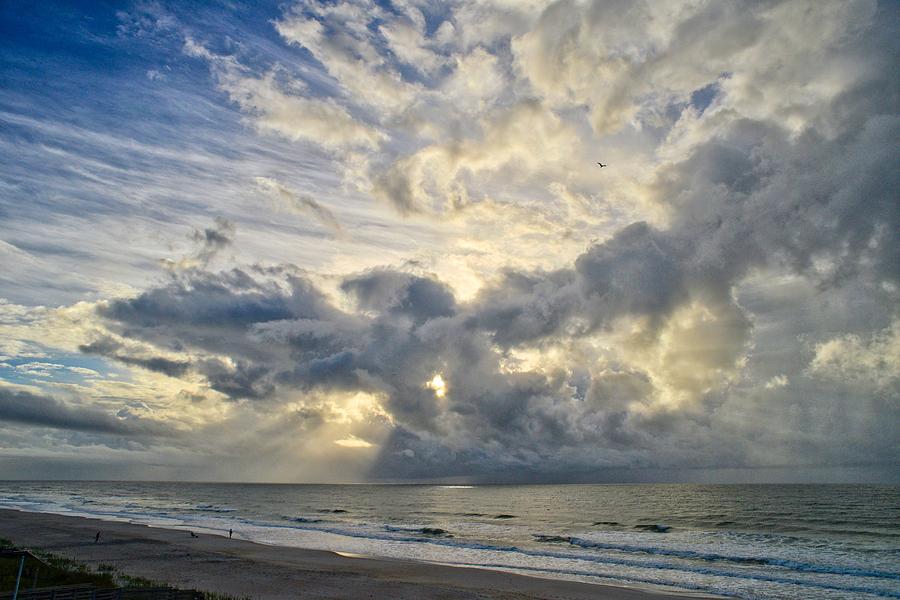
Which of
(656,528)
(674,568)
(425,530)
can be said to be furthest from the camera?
(425,530)

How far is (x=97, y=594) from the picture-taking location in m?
21.1

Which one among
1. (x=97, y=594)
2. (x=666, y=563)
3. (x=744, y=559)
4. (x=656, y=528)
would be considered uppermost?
(x=97, y=594)

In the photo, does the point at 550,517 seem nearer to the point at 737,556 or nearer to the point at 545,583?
the point at 737,556

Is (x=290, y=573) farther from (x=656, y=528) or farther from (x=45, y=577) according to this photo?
(x=656, y=528)

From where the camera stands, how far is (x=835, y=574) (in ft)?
133

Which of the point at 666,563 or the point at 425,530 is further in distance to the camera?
the point at 425,530

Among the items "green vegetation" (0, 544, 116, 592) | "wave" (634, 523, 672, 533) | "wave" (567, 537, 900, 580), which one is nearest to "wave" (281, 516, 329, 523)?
"wave" (567, 537, 900, 580)

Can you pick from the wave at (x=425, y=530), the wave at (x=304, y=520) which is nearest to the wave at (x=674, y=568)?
the wave at (x=425, y=530)

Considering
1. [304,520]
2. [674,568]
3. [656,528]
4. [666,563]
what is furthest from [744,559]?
[304,520]

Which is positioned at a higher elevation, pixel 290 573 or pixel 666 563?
pixel 666 563

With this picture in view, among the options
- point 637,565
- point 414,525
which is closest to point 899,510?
point 637,565

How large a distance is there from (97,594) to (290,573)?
2005 cm

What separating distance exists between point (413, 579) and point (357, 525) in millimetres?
53055

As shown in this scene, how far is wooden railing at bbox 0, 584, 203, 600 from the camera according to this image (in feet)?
66.7
